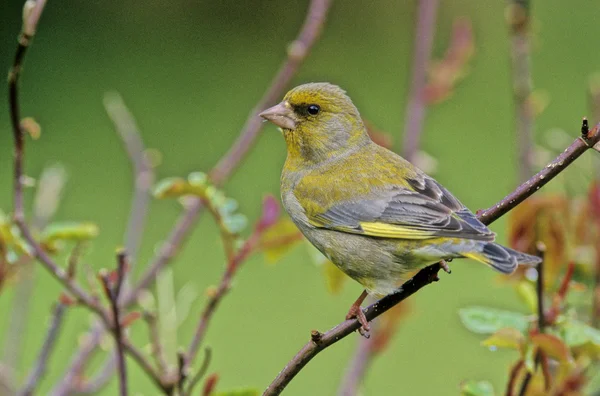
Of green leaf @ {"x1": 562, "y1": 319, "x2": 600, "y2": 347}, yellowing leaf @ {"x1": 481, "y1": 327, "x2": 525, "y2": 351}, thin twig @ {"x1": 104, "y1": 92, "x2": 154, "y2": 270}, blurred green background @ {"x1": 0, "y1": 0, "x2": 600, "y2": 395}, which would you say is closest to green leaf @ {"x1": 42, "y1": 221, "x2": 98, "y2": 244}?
thin twig @ {"x1": 104, "y1": 92, "x2": 154, "y2": 270}

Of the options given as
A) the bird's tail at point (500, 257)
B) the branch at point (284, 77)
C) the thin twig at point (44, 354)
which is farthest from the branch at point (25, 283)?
the bird's tail at point (500, 257)

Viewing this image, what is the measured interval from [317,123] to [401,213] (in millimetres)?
437

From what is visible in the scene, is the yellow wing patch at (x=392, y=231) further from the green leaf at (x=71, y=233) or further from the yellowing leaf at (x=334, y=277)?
the green leaf at (x=71, y=233)

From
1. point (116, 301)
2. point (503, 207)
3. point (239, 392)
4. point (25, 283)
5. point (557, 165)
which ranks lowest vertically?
point (25, 283)

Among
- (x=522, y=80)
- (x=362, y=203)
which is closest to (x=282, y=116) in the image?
(x=362, y=203)

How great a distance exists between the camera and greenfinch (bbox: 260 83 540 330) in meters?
1.98

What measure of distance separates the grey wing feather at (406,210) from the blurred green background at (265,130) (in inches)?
106

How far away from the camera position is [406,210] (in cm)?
217

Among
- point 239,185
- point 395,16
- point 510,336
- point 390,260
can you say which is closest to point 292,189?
point 390,260

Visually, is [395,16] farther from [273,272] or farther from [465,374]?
[465,374]

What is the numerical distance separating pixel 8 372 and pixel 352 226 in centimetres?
87

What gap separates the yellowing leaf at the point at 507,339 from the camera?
167 centimetres

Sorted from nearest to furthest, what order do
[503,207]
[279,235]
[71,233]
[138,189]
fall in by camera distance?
[503,207] < [71,233] < [279,235] < [138,189]

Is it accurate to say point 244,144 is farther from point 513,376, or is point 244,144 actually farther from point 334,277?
point 513,376
